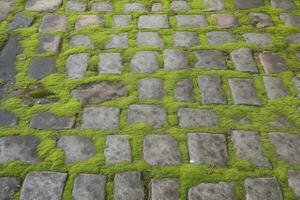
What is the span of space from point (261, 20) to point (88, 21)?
6.67 feet

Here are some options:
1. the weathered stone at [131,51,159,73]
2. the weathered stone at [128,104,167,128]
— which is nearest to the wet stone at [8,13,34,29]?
the weathered stone at [131,51,159,73]

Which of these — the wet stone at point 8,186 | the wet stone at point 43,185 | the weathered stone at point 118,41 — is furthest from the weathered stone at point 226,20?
the wet stone at point 8,186

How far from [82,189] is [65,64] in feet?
5.15

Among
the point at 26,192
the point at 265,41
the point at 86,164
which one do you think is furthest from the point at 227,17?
the point at 26,192

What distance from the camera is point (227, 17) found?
476 centimetres

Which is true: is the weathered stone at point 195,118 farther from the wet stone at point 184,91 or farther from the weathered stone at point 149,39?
the weathered stone at point 149,39

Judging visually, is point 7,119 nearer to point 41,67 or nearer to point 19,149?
point 19,149

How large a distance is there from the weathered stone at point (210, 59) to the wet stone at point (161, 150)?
1.08m

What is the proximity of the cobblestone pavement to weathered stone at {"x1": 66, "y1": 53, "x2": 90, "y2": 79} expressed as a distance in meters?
0.01

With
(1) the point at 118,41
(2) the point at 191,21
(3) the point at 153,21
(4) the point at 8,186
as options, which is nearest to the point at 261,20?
(2) the point at 191,21

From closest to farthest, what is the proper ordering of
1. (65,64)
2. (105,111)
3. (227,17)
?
(105,111), (65,64), (227,17)

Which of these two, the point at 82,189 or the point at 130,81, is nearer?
the point at 82,189

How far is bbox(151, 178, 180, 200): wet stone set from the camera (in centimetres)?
282

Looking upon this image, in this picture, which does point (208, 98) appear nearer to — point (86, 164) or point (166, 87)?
point (166, 87)
